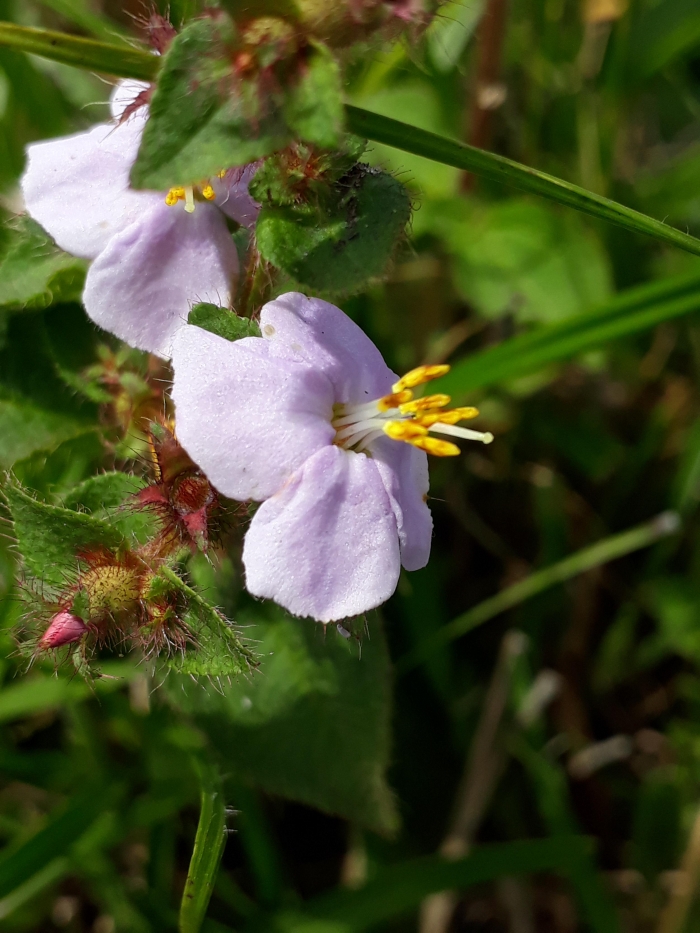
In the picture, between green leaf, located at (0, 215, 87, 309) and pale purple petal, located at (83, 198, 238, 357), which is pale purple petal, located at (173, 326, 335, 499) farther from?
green leaf, located at (0, 215, 87, 309)

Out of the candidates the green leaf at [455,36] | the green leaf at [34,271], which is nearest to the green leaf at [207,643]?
the green leaf at [34,271]

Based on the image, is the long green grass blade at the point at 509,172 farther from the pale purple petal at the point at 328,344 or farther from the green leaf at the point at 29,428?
the green leaf at the point at 29,428

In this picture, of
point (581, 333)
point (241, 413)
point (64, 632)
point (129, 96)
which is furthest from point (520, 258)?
point (64, 632)

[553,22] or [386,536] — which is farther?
[553,22]

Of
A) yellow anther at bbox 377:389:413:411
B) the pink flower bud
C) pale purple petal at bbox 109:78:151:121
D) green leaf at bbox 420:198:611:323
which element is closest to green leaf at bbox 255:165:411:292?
yellow anther at bbox 377:389:413:411

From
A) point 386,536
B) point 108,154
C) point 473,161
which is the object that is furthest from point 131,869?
point 473,161

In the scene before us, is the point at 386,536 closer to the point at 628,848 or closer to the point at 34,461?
the point at 34,461

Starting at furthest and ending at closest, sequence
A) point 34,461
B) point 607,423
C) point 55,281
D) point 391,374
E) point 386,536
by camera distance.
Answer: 1. point 607,423
2. point 34,461
3. point 55,281
4. point 391,374
5. point 386,536
